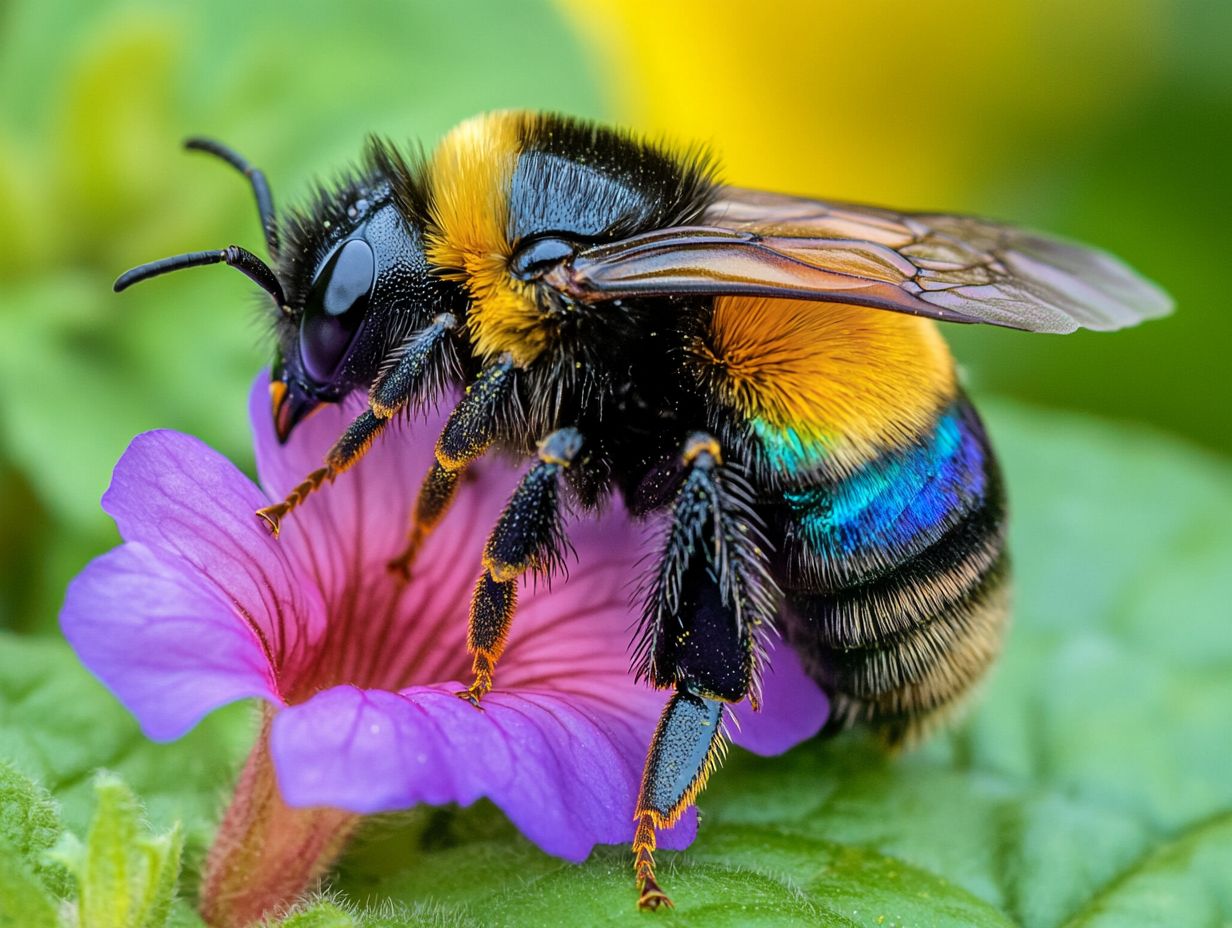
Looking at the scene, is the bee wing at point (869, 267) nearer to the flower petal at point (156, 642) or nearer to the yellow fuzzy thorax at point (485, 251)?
the yellow fuzzy thorax at point (485, 251)

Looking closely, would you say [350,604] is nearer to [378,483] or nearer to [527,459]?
[378,483]

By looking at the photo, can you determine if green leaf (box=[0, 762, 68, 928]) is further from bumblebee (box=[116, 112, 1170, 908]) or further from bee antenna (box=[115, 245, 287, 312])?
bee antenna (box=[115, 245, 287, 312])

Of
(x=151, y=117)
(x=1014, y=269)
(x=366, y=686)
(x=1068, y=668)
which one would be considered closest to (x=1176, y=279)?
(x=1068, y=668)

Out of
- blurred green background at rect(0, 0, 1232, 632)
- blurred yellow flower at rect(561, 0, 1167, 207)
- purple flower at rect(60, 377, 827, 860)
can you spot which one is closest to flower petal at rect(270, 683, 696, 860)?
purple flower at rect(60, 377, 827, 860)

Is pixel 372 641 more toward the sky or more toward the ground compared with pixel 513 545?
more toward the ground

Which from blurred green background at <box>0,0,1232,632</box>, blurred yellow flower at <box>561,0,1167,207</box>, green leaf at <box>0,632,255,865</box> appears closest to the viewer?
green leaf at <box>0,632,255,865</box>

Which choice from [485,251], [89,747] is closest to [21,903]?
[89,747]

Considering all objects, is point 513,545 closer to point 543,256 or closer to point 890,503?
point 543,256
